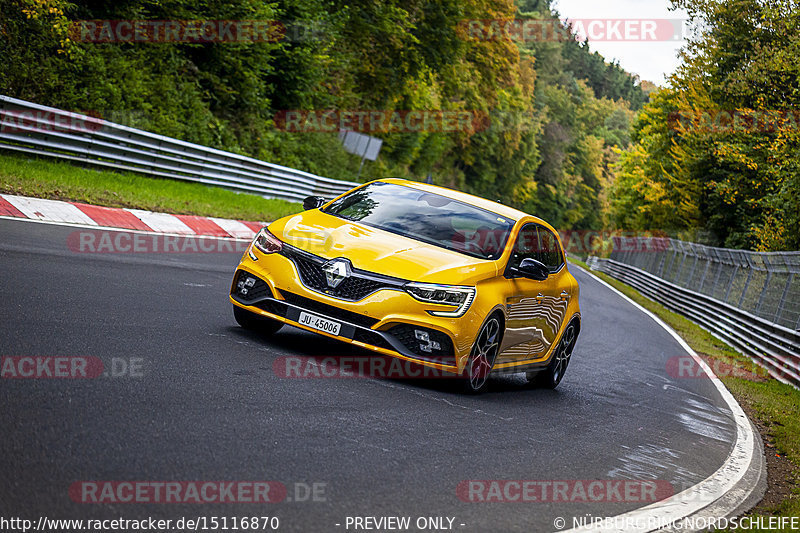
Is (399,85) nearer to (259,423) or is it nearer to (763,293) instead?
(763,293)

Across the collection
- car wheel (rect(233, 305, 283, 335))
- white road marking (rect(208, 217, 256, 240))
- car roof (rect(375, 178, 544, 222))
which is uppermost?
car roof (rect(375, 178, 544, 222))

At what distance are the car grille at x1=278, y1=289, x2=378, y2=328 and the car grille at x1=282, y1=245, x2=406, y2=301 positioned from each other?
11 centimetres

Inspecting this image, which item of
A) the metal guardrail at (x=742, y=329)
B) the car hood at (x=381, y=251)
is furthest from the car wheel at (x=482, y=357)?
the metal guardrail at (x=742, y=329)

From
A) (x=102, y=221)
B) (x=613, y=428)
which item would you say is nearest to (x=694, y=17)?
(x=102, y=221)

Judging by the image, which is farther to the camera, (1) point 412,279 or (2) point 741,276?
(2) point 741,276

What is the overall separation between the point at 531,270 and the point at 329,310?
2.10 m

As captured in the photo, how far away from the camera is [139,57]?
82.8 ft

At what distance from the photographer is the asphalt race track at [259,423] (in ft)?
15.3

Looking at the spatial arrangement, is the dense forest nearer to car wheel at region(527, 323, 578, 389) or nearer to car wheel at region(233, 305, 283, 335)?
car wheel at region(233, 305, 283, 335)

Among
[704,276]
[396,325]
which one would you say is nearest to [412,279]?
[396,325]

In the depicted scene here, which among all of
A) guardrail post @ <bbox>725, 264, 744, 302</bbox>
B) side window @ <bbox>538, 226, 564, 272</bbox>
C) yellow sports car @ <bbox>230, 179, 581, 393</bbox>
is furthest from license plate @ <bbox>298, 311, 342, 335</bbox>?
guardrail post @ <bbox>725, 264, 744, 302</bbox>

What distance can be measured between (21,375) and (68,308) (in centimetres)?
245

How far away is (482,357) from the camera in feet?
27.7

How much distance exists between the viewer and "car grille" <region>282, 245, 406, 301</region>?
26.0 feet
